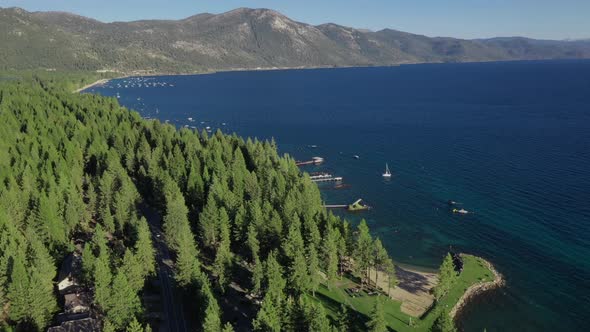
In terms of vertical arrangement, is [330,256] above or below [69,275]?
above

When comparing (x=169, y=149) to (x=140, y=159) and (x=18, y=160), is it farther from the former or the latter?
(x=18, y=160)

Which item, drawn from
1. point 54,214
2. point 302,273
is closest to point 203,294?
point 302,273

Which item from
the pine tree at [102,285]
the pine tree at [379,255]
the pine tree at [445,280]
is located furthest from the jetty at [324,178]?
the pine tree at [102,285]

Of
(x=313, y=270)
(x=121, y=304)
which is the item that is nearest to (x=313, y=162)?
(x=313, y=270)

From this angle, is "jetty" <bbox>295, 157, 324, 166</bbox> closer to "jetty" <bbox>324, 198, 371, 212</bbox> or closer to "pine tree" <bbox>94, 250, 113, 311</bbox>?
"jetty" <bbox>324, 198, 371, 212</bbox>

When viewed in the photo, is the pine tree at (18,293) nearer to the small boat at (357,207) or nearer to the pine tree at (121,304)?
the pine tree at (121,304)

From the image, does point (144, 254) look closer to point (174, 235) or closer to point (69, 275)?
point (174, 235)
